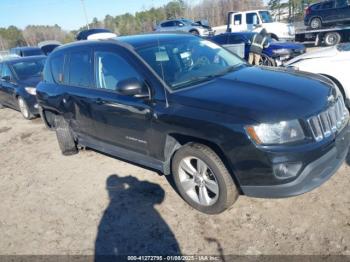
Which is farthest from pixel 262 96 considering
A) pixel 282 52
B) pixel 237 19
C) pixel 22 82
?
pixel 237 19

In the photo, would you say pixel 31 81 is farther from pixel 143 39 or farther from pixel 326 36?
pixel 326 36

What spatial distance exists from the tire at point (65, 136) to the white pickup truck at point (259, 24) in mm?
14558

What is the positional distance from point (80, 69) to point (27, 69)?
201 inches

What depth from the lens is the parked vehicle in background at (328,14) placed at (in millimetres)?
16750

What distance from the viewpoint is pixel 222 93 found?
126 inches

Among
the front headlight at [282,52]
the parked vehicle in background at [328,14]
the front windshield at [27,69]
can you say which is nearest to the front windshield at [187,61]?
the front windshield at [27,69]

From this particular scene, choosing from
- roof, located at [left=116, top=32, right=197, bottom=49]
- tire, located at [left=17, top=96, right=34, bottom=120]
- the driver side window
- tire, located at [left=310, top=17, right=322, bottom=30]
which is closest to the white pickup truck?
tire, located at [left=310, top=17, right=322, bottom=30]

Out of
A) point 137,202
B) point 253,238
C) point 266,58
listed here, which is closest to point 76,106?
point 137,202

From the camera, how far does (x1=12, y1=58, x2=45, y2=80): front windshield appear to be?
8664 mm

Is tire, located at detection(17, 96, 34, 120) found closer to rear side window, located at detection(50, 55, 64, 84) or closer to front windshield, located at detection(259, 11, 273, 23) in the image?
rear side window, located at detection(50, 55, 64, 84)

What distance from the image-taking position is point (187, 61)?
3.97 metres

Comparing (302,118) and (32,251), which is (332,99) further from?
(32,251)

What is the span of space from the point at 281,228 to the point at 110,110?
7.88ft

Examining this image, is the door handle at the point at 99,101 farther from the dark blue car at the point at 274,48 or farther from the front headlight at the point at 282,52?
the front headlight at the point at 282,52
